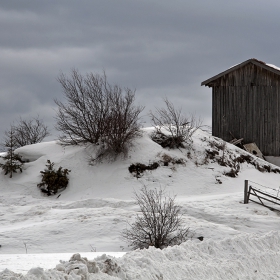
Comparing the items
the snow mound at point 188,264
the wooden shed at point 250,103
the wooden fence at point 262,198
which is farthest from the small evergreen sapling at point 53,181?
the snow mound at point 188,264

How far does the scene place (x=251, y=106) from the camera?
30.8m

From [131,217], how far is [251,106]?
639 inches

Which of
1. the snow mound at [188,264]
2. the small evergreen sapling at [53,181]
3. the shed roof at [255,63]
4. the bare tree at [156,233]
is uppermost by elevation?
the shed roof at [255,63]

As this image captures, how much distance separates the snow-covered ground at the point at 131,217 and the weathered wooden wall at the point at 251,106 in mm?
2471

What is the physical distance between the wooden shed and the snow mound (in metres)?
19.9

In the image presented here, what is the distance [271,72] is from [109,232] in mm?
18646

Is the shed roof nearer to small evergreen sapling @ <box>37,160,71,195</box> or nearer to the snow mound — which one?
small evergreen sapling @ <box>37,160,71,195</box>

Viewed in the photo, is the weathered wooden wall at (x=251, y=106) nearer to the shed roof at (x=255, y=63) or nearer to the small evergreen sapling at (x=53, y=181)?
the shed roof at (x=255, y=63)

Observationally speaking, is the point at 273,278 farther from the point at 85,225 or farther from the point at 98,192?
the point at 98,192

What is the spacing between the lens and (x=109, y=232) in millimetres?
15742

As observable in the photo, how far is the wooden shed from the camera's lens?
30.5 m

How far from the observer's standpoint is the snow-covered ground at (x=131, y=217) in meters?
7.89

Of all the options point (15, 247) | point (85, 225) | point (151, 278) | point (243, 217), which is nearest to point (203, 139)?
point (243, 217)

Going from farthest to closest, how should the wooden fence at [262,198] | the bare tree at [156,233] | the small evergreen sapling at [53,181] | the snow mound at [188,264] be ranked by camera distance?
1. the small evergreen sapling at [53,181]
2. the wooden fence at [262,198]
3. the bare tree at [156,233]
4. the snow mound at [188,264]
